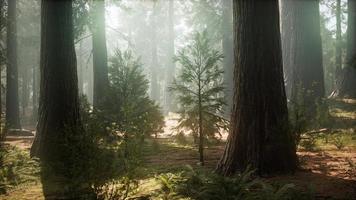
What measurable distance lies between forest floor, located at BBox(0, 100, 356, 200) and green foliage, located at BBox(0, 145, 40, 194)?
12.4 inches

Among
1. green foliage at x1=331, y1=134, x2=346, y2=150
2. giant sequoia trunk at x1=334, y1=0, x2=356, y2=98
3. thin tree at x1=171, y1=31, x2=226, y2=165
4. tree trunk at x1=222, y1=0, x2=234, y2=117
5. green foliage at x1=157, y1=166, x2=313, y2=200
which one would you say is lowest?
green foliage at x1=157, y1=166, x2=313, y2=200

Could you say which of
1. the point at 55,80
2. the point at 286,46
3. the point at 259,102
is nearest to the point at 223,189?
the point at 259,102

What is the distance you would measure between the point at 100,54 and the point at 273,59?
1086 cm

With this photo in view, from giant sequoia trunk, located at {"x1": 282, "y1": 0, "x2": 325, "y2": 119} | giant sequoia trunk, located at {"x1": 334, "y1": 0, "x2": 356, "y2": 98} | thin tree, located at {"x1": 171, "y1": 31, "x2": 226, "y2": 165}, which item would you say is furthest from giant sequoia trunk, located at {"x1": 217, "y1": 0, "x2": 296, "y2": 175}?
giant sequoia trunk, located at {"x1": 334, "y1": 0, "x2": 356, "y2": 98}

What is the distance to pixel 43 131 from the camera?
9.16 meters

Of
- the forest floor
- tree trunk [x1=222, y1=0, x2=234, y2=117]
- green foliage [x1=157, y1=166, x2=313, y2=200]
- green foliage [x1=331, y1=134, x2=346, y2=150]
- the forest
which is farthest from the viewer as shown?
tree trunk [x1=222, y1=0, x2=234, y2=117]

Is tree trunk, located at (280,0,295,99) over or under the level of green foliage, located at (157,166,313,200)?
over

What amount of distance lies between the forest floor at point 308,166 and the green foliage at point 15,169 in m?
0.32

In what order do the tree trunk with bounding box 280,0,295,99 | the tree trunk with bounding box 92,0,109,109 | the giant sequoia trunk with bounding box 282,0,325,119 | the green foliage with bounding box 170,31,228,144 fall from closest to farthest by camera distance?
the green foliage with bounding box 170,31,228,144
the giant sequoia trunk with bounding box 282,0,325,119
the tree trunk with bounding box 92,0,109,109
the tree trunk with bounding box 280,0,295,99

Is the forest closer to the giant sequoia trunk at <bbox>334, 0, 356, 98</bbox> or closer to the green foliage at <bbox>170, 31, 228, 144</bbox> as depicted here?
the green foliage at <bbox>170, 31, 228, 144</bbox>

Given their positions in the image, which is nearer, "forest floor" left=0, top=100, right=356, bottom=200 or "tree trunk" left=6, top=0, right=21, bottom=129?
"forest floor" left=0, top=100, right=356, bottom=200

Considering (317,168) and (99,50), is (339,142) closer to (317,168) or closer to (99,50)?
(317,168)

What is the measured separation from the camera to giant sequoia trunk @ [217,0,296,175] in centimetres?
669

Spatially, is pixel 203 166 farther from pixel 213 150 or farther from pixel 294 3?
pixel 294 3
